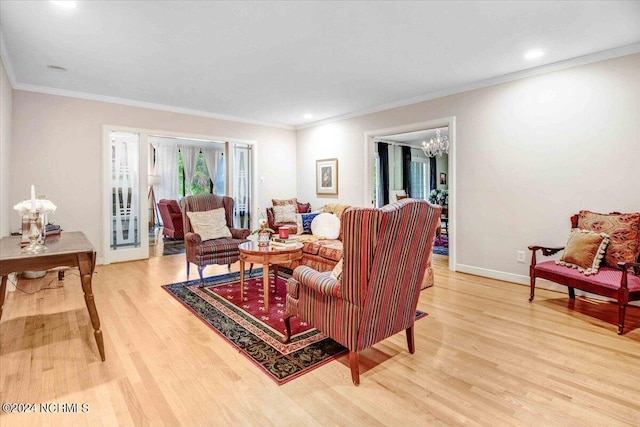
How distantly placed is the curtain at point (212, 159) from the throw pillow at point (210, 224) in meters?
5.80

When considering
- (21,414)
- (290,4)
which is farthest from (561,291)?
(21,414)

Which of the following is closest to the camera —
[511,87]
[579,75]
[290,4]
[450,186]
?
[290,4]

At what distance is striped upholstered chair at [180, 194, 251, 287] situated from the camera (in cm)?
397

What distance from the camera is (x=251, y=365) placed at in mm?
2225

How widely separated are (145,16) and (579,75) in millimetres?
4446

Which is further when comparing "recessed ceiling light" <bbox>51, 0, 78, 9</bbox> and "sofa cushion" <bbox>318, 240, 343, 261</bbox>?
"sofa cushion" <bbox>318, 240, 343, 261</bbox>

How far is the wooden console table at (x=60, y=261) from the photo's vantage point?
201 cm

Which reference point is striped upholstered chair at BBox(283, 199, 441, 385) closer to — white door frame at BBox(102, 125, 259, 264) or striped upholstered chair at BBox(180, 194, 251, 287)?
striped upholstered chair at BBox(180, 194, 251, 287)

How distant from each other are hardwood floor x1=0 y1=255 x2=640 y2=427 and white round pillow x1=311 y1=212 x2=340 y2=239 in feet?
6.39

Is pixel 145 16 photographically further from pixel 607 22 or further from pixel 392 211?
pixel 607 22

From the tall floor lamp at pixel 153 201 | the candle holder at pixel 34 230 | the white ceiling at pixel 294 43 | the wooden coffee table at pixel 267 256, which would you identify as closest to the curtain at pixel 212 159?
the tall floor lamp at pixel 153 201

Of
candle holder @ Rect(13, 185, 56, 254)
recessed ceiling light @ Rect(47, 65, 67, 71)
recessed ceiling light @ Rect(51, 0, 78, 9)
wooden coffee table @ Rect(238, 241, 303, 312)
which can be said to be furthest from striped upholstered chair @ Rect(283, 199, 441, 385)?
recessed ceiling light @ Rect(47, 65, 67, 71)

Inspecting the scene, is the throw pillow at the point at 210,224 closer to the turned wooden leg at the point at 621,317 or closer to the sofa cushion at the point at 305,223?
the sofa cushion at the point at 305,223

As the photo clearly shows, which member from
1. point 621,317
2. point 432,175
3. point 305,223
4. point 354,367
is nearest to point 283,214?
point 305,223
